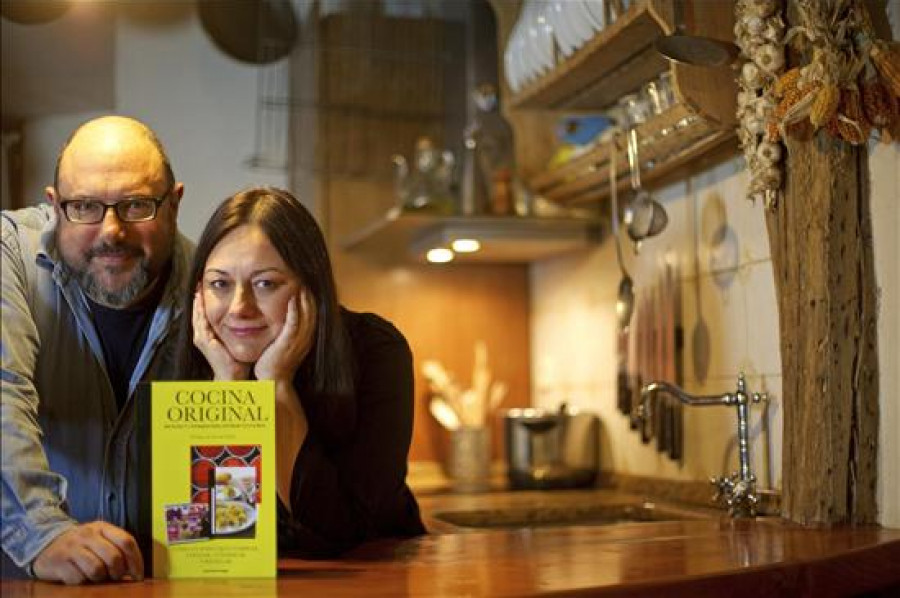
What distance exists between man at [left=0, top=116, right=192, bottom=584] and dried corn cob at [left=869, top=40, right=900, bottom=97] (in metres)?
0.89

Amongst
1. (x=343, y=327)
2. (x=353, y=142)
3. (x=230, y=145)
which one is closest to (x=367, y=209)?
(x=353, y=142)

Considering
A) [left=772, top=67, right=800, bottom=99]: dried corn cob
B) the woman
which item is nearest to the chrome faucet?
[left=772, top=67, right=800, bottom=99]: dried corn cob

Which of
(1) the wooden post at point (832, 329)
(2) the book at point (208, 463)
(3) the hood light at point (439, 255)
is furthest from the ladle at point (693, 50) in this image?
(3) the hood light at point (439, 255)

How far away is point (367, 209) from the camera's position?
112 inches

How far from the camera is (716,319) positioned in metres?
2.08

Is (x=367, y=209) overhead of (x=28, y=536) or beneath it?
overhead

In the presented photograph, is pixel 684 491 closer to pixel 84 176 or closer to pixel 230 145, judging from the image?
pixel 230 145

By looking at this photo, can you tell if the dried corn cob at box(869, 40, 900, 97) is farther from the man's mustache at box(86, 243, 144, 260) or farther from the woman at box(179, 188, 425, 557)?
the man's mustache at box(86, 243, 144, 260)

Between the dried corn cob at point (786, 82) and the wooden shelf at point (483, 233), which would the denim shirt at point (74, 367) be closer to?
the dried corn cob at point (786, 82)

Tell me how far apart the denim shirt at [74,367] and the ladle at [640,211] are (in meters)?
0.96

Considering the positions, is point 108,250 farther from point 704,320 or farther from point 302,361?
point 704,320

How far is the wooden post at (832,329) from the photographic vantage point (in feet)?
5.32

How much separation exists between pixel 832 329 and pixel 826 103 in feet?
0.98

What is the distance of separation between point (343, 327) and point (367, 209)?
4.94ft
